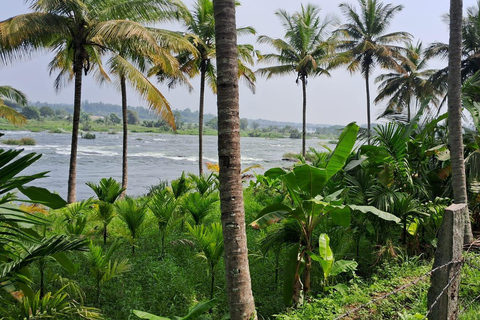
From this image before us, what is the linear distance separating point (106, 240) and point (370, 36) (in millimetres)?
20144

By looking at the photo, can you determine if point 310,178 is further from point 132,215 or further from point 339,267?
point 132,215

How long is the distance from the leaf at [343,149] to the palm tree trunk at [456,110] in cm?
196

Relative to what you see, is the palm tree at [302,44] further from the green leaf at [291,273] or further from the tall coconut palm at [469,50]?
the green leaf at [291,273]

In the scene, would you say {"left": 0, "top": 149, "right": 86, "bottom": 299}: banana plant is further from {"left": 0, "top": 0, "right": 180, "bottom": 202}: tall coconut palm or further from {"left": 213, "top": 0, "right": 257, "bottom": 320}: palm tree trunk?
{"left": 0, "top": 0, "right": 180, "bottom": 202}: tall coconut palm

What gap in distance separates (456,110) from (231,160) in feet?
12.1

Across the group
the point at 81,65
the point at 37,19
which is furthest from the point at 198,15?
the point at 37,19

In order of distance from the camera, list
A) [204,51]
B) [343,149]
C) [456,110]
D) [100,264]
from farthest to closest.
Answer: [204,51] < [456,110] < [100,264] < [343,149]

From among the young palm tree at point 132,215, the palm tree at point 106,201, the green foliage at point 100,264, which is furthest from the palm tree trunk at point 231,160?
the palm tree at point 106,201

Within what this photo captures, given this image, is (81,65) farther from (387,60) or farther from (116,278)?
(387,60)

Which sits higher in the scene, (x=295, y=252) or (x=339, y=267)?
(x=295, y=252)

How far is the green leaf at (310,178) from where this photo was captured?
3.64 meters

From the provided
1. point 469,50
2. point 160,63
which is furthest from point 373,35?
point 160,63

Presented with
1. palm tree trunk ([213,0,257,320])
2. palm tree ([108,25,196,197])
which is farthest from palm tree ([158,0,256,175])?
palm tree trunk ([213,0,257,320])

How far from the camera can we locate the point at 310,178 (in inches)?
147
